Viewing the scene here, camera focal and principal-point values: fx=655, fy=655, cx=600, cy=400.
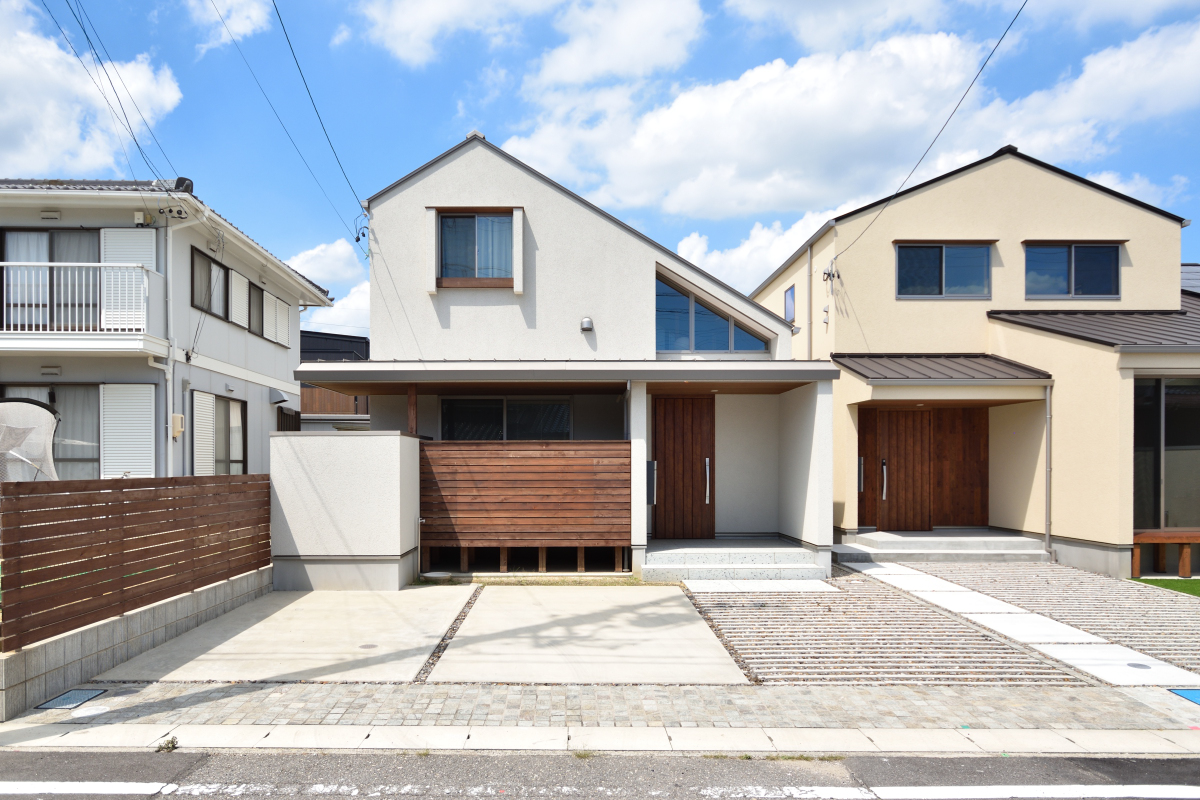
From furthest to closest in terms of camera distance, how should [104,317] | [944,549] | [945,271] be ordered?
[945,271] → [944,549] → [104,317]

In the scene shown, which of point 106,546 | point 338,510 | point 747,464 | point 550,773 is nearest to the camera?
point 550,773

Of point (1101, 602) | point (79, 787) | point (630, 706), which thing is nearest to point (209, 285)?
point (79, 787)

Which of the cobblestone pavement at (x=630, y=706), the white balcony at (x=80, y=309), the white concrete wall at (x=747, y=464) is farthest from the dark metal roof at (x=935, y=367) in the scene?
the white balcony at (x=80, y=309)

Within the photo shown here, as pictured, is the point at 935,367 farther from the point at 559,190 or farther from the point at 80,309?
the point at 80,309

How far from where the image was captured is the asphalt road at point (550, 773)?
142 inches

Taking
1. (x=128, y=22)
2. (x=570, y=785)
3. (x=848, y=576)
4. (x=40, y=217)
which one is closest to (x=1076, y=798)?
(x=570, y=785)

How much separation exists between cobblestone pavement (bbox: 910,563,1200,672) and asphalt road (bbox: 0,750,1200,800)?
119 inches

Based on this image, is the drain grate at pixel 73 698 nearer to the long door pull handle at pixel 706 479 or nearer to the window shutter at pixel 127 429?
Answer: the window shutter at pixel 127 429

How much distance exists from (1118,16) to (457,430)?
1034 centimetres

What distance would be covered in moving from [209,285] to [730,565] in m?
10.5

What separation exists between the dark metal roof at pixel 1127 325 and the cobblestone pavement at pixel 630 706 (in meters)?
6.60

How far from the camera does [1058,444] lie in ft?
33.9

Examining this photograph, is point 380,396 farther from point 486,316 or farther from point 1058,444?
point 1058,444

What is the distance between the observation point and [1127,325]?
36.2ft
